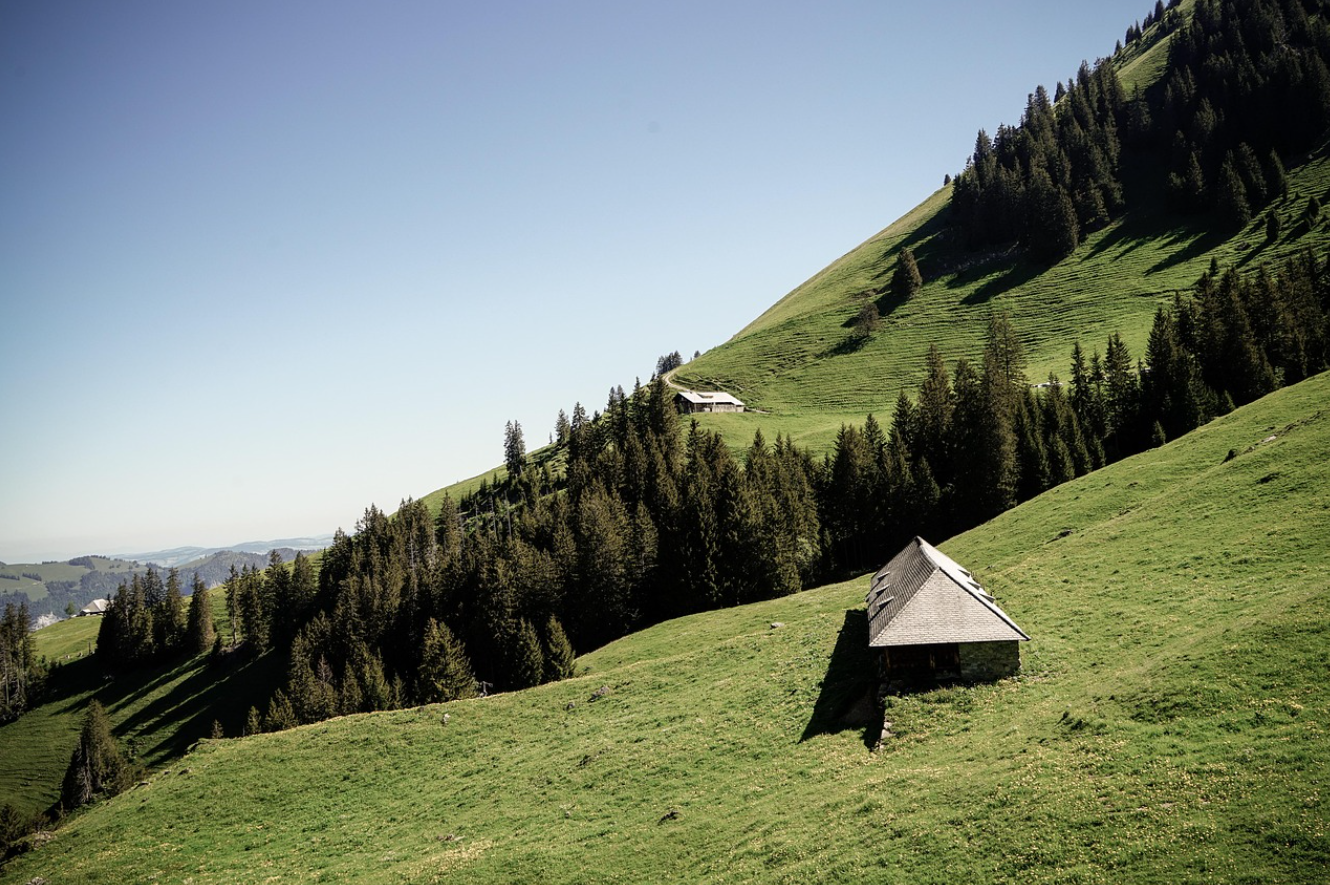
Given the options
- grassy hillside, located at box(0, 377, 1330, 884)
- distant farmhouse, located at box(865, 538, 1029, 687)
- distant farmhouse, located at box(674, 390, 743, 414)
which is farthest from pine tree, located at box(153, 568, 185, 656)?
distant farmhouse, located at box(865, 538, 1029, 687)

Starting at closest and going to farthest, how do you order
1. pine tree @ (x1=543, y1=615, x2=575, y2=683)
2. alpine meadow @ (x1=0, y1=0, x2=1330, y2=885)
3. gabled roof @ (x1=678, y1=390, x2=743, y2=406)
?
alpine meadow @ (x1=0, y1=0, x2=1330, y2=885), pine tree @ (x1=543, y1=615, x2=575, y2=683), gabled roof @ (x1=678, y1=390, x2=743, y2=406)

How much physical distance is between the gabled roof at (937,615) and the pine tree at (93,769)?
3693 inches

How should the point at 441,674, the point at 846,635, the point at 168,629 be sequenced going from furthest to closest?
the point at 168,629 → the point at 441,674 → the point at 846,635

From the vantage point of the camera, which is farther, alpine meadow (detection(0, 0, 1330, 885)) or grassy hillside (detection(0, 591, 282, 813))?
grassy hillside (detection(0, 591, 282, 813))

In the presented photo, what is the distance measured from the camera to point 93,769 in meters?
79.5

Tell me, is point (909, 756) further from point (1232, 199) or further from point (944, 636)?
point (1232, 199)

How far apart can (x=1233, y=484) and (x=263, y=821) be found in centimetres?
6695

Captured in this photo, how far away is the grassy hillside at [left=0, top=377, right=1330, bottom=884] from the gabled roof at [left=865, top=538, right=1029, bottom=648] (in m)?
2.51

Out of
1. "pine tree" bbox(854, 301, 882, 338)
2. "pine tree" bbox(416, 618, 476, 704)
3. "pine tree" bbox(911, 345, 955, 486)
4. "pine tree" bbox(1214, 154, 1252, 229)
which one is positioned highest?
"pine tree" bbox(1214, 154, 1252, 229)

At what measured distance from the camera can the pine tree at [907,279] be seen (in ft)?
591

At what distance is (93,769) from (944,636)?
4085 inches

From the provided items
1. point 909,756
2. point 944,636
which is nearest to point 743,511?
point 944,636

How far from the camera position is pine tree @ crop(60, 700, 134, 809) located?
78125 millimetres

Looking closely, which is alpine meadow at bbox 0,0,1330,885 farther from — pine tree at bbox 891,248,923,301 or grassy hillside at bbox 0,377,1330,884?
pine tree at bbox 891,248,923,301
